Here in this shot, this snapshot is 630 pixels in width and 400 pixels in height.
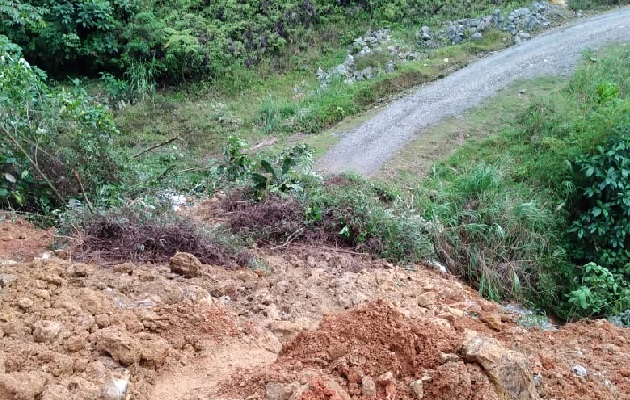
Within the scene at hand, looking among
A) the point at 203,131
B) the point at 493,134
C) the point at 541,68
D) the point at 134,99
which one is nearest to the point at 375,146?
the point at 493,134

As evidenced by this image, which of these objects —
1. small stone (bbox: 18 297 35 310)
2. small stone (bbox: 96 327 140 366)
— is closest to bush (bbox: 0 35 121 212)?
small stone (bbox: 18 297 35 310)

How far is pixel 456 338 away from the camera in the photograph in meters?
3.11

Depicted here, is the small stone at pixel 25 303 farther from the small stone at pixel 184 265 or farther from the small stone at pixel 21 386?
the small stone at pixel 184 265

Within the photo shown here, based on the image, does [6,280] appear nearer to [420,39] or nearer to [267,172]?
[267,172]

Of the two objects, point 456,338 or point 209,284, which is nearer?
point 456,338

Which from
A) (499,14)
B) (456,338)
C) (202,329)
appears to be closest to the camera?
(456,338)

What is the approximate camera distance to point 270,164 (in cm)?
691

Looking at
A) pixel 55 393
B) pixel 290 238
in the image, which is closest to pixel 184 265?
pixel 290 238

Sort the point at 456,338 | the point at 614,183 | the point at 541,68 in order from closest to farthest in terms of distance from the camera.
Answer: the point at 456,338 → the point at 614,183 → the point at 541,68

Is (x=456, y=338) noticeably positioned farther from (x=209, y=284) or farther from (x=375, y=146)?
(x=375, y=146)

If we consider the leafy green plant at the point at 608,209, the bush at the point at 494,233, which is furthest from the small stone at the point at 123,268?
the leafy green plant at the point at 608,209

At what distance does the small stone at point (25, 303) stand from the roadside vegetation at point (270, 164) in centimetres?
118

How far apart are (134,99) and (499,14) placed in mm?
8643

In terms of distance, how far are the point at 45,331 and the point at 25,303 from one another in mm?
350
